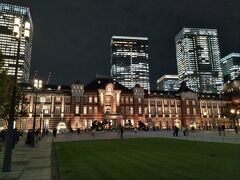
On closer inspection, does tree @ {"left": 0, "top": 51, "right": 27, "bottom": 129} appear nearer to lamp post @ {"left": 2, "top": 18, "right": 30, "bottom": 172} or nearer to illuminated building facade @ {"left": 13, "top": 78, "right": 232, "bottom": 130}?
lamp post @ {"left": 2, "top": 18, "right": 30, "bottom": 172}

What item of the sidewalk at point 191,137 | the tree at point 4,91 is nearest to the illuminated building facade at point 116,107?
the sidewalk at point 191,137

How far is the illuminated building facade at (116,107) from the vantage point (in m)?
85.1

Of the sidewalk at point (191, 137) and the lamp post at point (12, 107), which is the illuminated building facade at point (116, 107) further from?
the lamp post at point (12, 107)

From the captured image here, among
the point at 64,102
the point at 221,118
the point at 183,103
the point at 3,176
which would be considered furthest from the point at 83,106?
the point at 3,176

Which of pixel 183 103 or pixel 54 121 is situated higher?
pixel 183 103

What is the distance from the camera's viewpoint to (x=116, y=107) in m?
91.2

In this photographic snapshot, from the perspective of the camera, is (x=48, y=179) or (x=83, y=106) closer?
(x=48, y=179)

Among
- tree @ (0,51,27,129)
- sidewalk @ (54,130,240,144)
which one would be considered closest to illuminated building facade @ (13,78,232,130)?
sidewalk @ (54,130,240,144)

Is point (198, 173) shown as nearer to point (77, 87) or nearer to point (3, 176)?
point (3, 176)

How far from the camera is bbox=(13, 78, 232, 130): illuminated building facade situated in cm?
8506

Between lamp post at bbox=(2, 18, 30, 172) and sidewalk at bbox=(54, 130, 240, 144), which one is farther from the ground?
lamp post at bbox=(2, 18, 30, 172)

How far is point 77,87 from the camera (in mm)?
88250

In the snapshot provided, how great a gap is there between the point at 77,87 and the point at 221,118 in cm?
7526

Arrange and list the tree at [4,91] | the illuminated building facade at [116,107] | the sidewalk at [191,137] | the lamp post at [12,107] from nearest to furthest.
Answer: the lamp post at [12,107]
the tree at [4,91]
the sidewalk at [191,137]
the illuminated building facade at [116,107]
